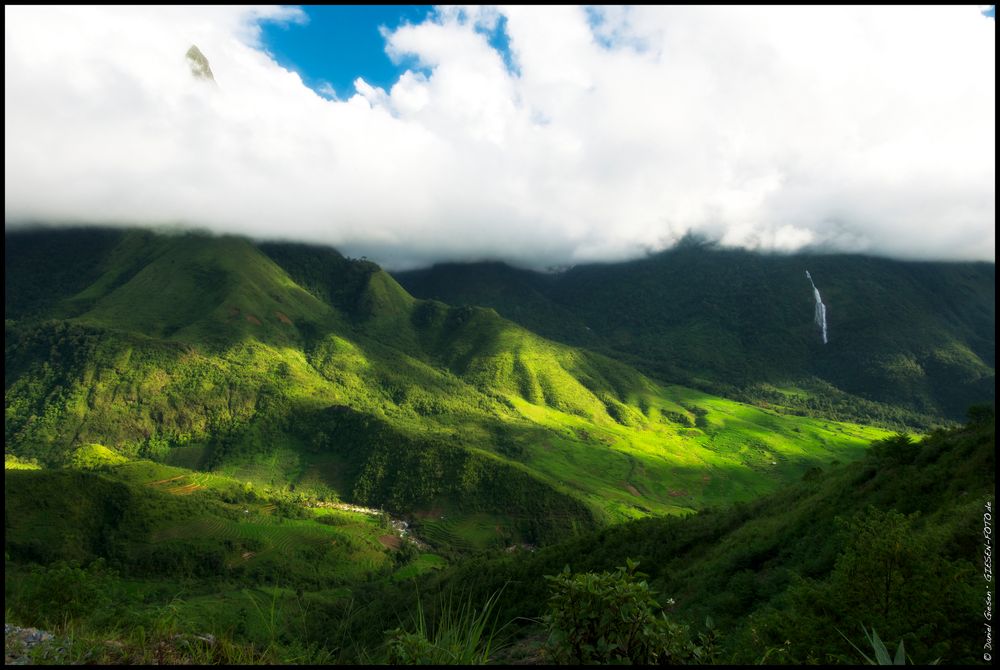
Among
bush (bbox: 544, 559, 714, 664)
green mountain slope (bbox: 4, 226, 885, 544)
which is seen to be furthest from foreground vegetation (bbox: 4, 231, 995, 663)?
green mountain slope (bbox: 4, 226, 885, 544)

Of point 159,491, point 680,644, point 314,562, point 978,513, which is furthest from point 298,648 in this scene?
point 159,491

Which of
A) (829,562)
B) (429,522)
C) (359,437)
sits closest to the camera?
(829,562)

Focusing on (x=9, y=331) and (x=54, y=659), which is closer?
(x=54, y=659)

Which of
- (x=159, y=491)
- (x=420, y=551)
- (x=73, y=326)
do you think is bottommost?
(x=420, y=551)

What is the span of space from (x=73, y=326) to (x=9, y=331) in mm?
38209

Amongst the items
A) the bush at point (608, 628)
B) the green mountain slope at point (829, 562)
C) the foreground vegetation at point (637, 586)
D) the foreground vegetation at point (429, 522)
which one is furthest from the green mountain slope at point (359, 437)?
the bush at point (608, 628)

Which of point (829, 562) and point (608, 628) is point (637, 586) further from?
point (829, 562)

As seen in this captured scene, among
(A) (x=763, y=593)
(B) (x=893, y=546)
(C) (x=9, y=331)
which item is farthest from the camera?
(C) (x=9, y=331)

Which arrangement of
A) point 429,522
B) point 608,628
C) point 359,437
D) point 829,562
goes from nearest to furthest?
point 608,628
point 829,562
point 429,522
point 359,437

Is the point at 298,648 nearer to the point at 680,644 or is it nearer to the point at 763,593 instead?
the point at 680,644

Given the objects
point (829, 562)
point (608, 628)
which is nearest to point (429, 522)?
point (829, 562)

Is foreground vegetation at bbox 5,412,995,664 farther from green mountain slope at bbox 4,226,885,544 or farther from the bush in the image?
green mountain slope at bbox 4,226,885,544

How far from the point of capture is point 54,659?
538 cm

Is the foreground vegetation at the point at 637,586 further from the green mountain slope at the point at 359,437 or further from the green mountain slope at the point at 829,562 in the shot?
the green mountain slope at the point at 359,437
